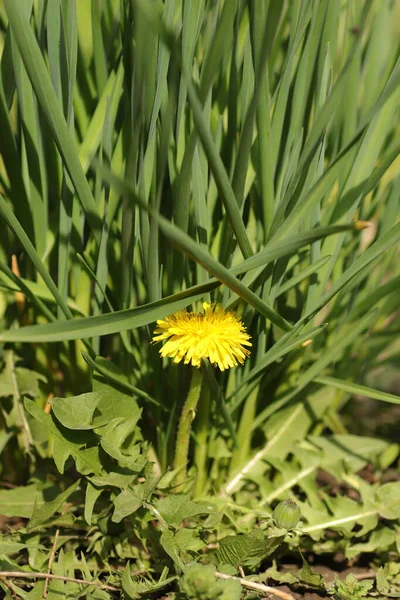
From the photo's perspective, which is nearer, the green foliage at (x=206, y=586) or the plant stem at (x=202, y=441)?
the green foliage at (x=206, y=586)

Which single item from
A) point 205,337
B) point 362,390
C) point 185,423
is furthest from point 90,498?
point 362,390

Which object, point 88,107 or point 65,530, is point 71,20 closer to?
point 88,107

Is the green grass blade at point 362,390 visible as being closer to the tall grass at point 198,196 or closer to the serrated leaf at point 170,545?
the tall grass at point 198,196

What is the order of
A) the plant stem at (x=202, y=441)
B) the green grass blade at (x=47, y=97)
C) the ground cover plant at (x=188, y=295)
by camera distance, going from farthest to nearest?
1. the plant stem at (x=202, y=441)
2. the ground cover plant at (x=188, y=295)
3. the green grass blade at (x=47, y=97)

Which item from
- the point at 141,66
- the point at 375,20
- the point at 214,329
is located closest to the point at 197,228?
the point at 214,329

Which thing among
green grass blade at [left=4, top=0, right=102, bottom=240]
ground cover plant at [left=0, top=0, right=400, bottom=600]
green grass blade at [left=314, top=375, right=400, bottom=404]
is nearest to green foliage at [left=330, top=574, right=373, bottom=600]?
ground cover plant at [left=0, top=0, right=400, bottom=600]

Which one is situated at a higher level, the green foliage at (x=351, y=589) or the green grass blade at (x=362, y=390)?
the green grass blade at (x=362, y=390)

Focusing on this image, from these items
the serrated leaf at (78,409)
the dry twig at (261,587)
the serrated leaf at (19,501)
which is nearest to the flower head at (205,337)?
the serrated leaf at (78,409)

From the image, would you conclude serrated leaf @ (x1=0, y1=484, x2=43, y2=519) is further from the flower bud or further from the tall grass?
the flower bud
